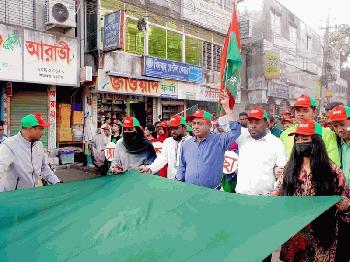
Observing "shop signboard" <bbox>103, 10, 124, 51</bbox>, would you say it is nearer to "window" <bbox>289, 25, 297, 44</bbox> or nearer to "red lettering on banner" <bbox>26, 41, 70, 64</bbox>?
"red lettering on banner" <bbox>26, 41, 70, 64</bbox>

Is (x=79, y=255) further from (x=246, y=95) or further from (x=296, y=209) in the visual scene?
(x=246, y=95)

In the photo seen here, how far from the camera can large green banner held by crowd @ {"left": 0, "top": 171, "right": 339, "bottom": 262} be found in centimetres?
221

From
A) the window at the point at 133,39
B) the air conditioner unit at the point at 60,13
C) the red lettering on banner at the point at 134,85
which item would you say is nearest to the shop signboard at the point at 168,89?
the red lettering on banner at the point at 134,85

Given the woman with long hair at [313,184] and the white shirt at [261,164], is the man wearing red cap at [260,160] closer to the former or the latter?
the white shirt at [261,164]

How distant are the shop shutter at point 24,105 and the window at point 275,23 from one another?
18.7 meters

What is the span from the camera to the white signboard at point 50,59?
11953mm

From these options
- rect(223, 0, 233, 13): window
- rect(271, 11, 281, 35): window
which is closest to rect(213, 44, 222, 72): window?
rect(223, 0, 233, 13): window

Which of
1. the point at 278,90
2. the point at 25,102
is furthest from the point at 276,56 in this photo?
the point at 25,102

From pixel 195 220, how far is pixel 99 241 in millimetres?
669

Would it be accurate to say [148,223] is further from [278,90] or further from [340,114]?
[278,90]

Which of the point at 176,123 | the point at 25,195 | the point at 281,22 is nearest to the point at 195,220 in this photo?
the point at 25,195

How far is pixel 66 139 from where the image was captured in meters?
13.7

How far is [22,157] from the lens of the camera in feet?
13.2

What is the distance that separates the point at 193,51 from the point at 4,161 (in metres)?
15.9
